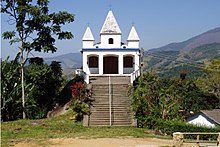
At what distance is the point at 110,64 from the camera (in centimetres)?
3609

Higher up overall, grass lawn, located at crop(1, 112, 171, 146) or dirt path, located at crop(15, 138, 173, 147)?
grass lawn, located at crop(1, 112, 171, 146)

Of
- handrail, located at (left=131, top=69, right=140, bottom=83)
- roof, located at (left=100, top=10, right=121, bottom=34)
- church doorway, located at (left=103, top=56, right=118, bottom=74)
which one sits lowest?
handrail, located at (left=131, top=69, right=140, bottom=83)

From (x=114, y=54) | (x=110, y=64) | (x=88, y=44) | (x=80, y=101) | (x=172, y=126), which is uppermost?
(x=88, y=44)

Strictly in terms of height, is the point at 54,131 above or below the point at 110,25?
below

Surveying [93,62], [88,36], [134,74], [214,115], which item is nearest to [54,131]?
[134,74]

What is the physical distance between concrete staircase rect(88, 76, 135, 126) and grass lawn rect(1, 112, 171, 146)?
1116mm

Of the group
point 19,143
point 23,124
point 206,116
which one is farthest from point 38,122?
point 206,116

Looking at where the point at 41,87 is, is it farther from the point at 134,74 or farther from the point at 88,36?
the point at 134,74

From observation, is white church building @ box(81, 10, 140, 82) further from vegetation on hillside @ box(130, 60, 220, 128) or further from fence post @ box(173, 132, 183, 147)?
fence post @ box(173, 132, 183, 147)

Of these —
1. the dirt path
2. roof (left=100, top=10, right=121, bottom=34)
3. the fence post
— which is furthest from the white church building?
the fence post

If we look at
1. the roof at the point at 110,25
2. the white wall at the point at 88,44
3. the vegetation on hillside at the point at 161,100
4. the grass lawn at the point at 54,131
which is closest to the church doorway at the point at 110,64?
the white wall at the point at 88,44

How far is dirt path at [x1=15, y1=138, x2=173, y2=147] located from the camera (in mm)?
17594

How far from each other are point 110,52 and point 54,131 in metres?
12.7

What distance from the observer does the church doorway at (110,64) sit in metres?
36.0
